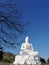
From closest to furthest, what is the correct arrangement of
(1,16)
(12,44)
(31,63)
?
(1,16) → (12,44) → (31,63)

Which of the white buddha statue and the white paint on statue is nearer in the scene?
the white paint on statue

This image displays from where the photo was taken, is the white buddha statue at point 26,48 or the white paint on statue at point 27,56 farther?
the white buddha statue at point 26,48

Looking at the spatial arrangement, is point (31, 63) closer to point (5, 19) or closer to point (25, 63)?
point (25, 63)

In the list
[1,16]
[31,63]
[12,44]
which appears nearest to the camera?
[1,16]

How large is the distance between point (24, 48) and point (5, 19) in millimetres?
12954

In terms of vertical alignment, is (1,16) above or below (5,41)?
above

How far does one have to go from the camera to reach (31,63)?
787 inches

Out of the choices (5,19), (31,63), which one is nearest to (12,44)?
(5,19)

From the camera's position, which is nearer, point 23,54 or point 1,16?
point 1,16

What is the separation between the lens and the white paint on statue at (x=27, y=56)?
20266 millimetres

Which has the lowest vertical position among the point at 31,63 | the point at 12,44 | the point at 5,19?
the point at 12,44

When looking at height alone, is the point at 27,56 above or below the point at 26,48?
below

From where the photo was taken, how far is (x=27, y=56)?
20500 millimetres

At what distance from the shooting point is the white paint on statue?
20.3 metres
